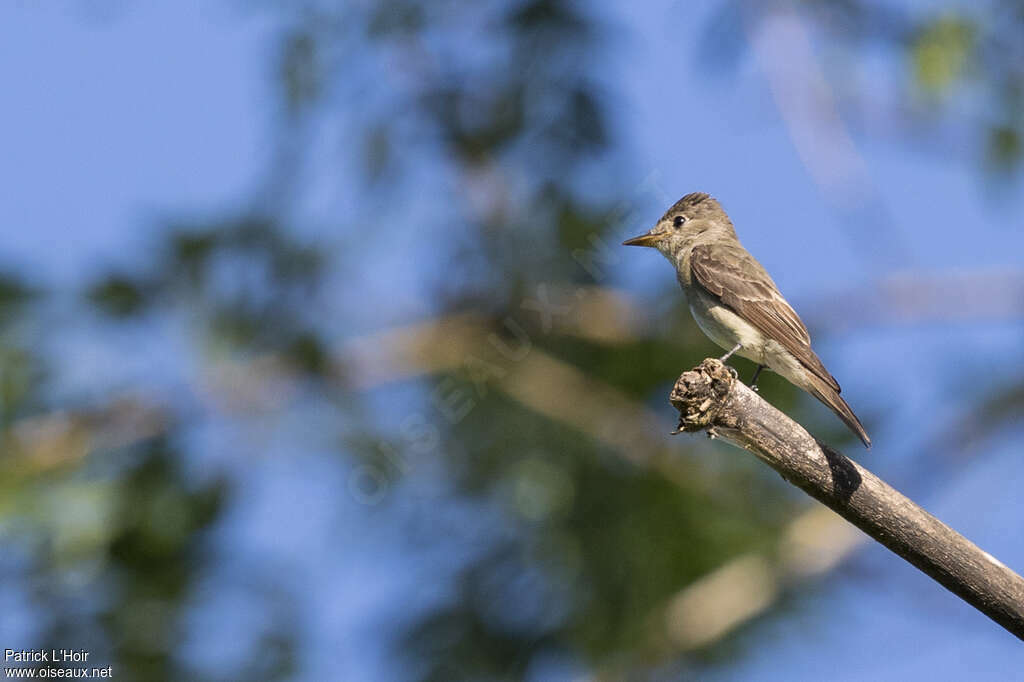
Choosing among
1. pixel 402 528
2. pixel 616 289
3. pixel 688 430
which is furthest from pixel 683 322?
pixel 688 430

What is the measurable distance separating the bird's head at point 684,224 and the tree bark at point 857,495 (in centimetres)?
269

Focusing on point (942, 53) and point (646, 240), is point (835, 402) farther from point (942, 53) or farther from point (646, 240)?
point (942, 53)

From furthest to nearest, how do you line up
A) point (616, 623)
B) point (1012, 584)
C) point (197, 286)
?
point (616, 623) → point (197, 286) → point (1012, 584)

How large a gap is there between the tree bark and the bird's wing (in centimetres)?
133

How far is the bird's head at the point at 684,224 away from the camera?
612 centimetres

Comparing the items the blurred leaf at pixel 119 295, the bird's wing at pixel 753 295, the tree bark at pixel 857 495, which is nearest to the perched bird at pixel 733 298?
the bird's wing at pixel 753 295

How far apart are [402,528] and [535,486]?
0.94 m

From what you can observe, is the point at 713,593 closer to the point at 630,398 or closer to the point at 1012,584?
the point at 630,398

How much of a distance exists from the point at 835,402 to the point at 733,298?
874 millimetres

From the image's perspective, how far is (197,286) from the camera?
20.3 feet

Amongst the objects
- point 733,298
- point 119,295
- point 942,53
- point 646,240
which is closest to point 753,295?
point 733,298

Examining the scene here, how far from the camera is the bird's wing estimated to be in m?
4.96

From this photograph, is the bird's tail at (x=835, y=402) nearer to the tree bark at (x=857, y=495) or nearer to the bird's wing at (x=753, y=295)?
the bird's wing at (x=753, y=295)

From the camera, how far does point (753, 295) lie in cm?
532
